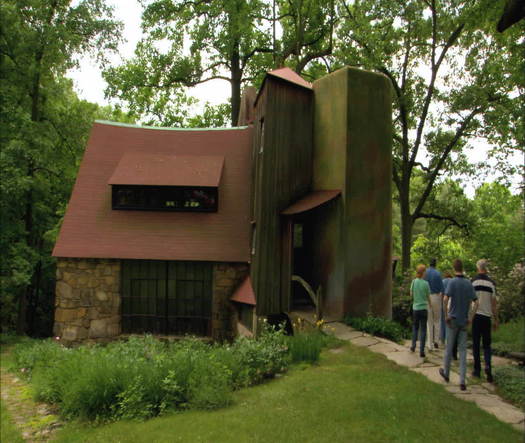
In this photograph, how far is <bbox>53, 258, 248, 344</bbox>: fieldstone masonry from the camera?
14.3 metres

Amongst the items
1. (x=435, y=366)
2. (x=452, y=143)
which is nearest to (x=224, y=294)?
(x=435, y=366)

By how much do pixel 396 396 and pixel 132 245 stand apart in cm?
1009

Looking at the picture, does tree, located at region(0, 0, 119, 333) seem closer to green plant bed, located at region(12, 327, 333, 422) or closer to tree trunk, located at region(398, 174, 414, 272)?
green plant bed, located at region(12, 327, 333, 422)

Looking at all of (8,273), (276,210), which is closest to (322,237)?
(276,210)

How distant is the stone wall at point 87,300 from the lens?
46.8 feet

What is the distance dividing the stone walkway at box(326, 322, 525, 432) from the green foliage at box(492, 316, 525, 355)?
34 cm

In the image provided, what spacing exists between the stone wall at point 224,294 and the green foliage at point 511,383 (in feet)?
27.4

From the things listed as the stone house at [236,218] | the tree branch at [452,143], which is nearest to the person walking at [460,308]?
the stone house at [236,218]

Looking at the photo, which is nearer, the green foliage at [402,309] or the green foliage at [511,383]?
the green foliage at [511,383]

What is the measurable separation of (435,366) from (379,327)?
2.42m

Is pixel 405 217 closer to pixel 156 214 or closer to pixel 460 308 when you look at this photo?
pixel 156 214

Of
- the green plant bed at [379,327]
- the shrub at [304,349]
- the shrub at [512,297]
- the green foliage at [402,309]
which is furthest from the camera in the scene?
the green foliage at [402,309]

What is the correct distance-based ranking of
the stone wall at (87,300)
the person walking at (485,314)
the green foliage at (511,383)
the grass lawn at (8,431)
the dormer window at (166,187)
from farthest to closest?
the dormer window at (166,187) < the stone wall at (87,300) < the person walking at (485,314) < the grass lawn at (8,431) < the green foliage at (511,383)

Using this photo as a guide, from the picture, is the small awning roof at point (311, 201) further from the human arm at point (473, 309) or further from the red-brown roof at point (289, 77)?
the human arm at point (473, 309)
